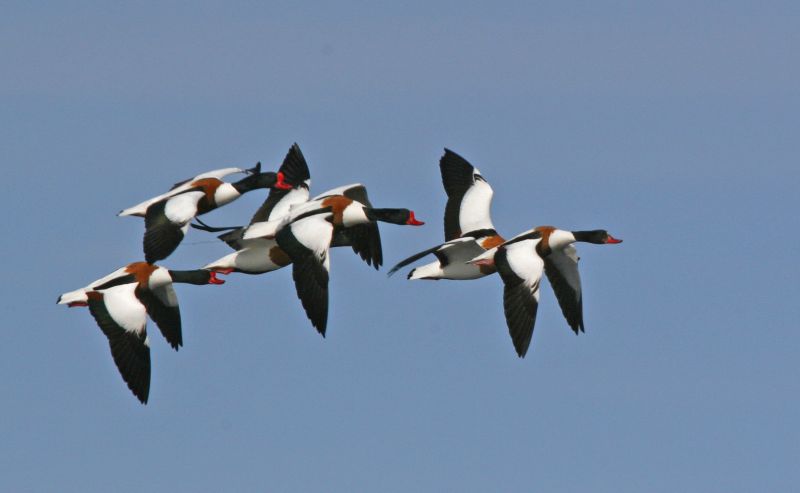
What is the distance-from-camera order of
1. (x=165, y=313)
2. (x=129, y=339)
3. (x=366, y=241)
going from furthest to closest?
(x=366, y=241)
(x=165, y=313)
(x=129, y=339)

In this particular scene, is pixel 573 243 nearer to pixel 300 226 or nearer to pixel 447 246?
pixel 447 246

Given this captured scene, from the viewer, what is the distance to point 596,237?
41.6 m

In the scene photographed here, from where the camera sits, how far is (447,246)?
138 ft

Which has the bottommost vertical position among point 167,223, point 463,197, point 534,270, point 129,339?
point 129,339

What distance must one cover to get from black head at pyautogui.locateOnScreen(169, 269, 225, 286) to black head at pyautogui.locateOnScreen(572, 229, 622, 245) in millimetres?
6162

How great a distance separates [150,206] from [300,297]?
347 cm

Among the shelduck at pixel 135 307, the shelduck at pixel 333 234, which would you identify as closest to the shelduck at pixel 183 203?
the shelduck at pixel 333 234

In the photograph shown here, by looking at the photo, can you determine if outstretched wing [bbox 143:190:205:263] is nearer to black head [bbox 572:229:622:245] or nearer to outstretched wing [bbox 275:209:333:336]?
outstretched wing [bbox 275:209:333:336]

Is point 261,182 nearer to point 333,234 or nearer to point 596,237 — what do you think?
point 333,234

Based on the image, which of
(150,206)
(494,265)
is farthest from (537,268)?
(150,206)

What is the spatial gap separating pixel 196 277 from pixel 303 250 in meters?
3.06

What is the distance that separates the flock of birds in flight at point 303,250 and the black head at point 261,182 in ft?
0.08

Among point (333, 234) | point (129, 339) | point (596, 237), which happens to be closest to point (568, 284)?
point (596, 237)

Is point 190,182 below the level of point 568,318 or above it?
above
